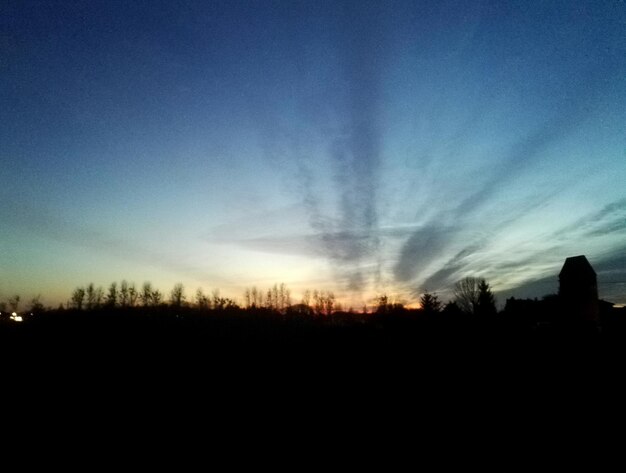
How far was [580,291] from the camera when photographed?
45.3 meters

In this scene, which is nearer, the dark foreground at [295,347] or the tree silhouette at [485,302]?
the dark foreground at [295,347]

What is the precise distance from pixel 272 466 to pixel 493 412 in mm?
8551

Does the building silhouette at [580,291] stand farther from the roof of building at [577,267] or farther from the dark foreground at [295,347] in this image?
the dark foreground at [295,347]

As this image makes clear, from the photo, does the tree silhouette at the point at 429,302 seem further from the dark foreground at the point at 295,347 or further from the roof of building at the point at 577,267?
the roof of building at the point at 577,267

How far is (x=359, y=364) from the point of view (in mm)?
18859

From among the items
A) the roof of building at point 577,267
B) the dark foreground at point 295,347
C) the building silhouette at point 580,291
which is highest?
the roof of building at point 577,267

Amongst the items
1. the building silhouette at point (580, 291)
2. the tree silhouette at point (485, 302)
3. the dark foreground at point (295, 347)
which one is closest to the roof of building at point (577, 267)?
the building silhouette at point (580, 291)

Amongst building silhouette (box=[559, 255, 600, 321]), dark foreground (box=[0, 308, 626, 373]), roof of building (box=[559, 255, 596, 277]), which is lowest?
dark foreground (box=[0, 308, 626, 373])

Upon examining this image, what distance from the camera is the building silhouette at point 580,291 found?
146 feet

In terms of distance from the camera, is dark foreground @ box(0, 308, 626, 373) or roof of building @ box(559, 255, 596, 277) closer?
dark foreground @ box(0, 308, 626, 373)

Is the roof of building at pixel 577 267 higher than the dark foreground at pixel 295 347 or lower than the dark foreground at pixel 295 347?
higher

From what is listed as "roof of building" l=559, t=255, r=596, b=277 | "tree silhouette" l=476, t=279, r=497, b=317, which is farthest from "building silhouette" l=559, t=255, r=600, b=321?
"tree silhouette" l=476, t=279, r=497, b=317

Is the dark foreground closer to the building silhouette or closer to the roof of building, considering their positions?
the building silhouette

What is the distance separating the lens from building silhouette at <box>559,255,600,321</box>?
4444 centimetres
